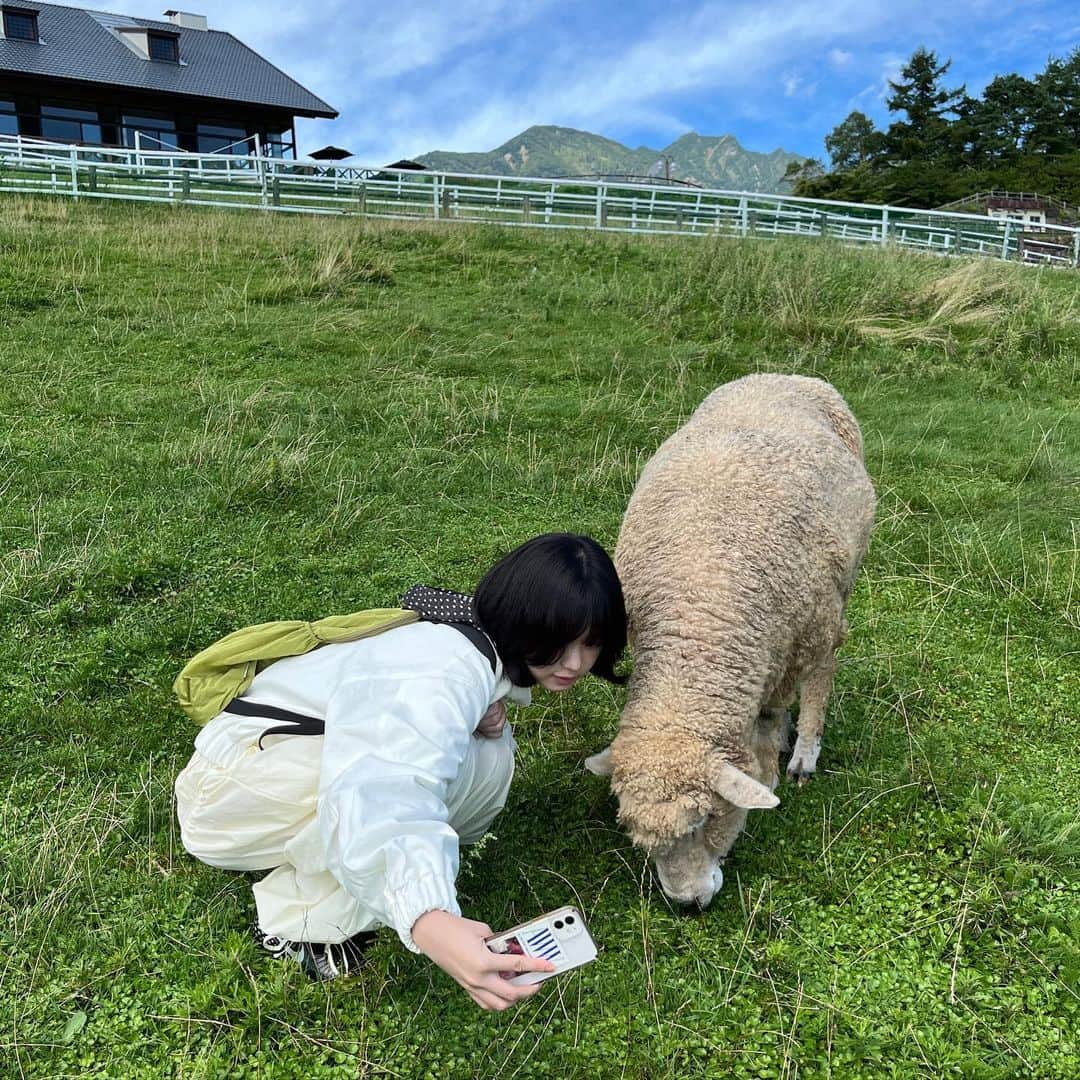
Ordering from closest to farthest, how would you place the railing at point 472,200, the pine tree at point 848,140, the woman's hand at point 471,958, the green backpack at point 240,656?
1. the woman's hand at point 471,958
2. the green backpack at point 240,656
3. the railing at point 472,200
4. the pine tree at point 848,140

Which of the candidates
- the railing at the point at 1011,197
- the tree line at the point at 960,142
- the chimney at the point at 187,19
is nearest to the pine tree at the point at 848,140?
the tree line at the point at 960,142

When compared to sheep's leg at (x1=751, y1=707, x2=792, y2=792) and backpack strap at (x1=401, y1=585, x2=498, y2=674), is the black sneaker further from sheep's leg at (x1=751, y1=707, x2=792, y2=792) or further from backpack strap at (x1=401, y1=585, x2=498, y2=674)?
sheep's leg at (x1=751, y1=707, x2=792, y2=792)

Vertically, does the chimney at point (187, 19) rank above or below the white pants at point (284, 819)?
above

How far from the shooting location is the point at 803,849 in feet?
10.5

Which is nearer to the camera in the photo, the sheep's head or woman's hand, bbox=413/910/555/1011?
woman's hand, bbox=413/910/555/1011

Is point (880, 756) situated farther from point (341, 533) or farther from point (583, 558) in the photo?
point (341, 533)

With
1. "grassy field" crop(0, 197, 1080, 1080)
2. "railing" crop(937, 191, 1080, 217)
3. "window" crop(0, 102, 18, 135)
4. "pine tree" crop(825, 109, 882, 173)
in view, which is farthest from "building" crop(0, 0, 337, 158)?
"pine tree" crop(825, 109, 882, 173)

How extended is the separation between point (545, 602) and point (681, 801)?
87 cm

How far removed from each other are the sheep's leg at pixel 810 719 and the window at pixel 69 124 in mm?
34908

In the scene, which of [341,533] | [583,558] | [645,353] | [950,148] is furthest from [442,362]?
[950,148]

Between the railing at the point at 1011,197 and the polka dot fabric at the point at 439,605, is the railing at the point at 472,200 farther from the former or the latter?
the railing at the point at 1011,197

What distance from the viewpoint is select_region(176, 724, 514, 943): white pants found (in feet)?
7.93

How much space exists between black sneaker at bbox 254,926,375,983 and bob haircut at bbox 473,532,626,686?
989 millimetres

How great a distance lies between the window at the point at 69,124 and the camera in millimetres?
30734
